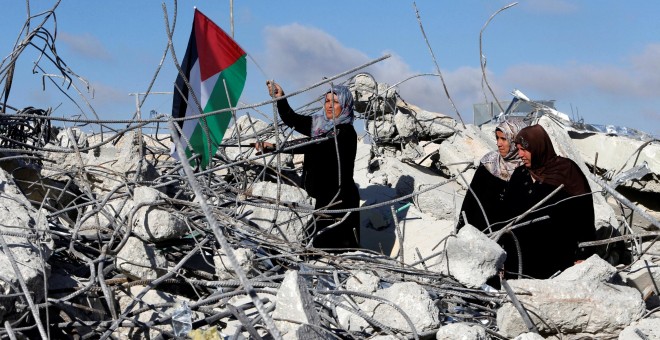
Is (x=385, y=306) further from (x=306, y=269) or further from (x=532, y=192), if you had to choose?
(x=532, y=192)

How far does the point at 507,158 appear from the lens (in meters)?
6.90

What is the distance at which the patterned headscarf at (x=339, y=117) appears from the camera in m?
7.77

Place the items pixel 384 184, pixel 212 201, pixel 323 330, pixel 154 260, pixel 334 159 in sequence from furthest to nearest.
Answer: pixel 384 184 → pixel 334 159 → pixel 212 201 → pixel 154 260 → pixel 323 330

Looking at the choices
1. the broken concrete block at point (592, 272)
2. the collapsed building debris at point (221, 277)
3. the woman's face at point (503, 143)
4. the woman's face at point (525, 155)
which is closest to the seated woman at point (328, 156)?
the collapsed building debris at point (221, 277)

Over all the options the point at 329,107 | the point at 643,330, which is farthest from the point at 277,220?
the point at 643,330

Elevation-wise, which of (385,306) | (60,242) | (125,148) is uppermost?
(125,148)

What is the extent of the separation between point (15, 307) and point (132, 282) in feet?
2.34

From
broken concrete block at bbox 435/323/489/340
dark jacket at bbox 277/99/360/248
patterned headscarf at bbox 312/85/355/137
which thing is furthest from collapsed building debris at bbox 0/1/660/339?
patterned headscarf at bbox 312/85/355/137

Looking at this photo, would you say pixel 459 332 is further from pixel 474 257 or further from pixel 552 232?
pixel 552 232

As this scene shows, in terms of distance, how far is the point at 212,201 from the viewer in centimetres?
622

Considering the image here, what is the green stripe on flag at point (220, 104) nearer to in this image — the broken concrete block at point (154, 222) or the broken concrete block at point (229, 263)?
the broken concrete block at point (154, 222)

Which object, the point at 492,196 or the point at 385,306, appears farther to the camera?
the point at 492,196

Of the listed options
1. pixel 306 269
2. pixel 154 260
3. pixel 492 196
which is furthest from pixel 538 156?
pixel 154 260

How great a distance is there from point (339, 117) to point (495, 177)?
4.53ft
